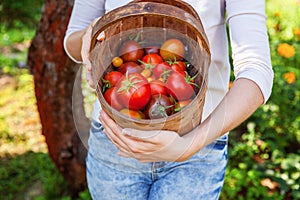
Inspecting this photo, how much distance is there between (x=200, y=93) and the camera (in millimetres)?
1097

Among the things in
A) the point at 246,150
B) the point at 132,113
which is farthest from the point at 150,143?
the point at 246,150

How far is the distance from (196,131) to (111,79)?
25 centimetres

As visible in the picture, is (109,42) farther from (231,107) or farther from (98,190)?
(98,190)

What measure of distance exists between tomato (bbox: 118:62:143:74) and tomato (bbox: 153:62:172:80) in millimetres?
40

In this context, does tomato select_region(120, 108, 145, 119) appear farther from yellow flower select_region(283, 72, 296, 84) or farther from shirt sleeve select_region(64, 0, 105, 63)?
yellow flower select_region(283, 72, 296, 84)

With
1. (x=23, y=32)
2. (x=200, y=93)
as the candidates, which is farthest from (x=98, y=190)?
(x=23, y=32)

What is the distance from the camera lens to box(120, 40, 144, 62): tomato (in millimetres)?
1260

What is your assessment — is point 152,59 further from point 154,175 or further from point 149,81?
point 154,175

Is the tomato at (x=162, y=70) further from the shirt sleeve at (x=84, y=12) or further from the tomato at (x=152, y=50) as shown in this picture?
the shirt sleeve at (x=84, y=12)

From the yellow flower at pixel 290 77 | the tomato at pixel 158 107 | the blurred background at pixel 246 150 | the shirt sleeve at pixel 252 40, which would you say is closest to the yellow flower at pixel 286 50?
the blurred background at pixel 246 150

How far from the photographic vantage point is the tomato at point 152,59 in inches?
48.7

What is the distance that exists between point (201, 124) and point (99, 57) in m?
0.31

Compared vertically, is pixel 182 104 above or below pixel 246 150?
above

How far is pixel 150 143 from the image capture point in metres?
1.18
